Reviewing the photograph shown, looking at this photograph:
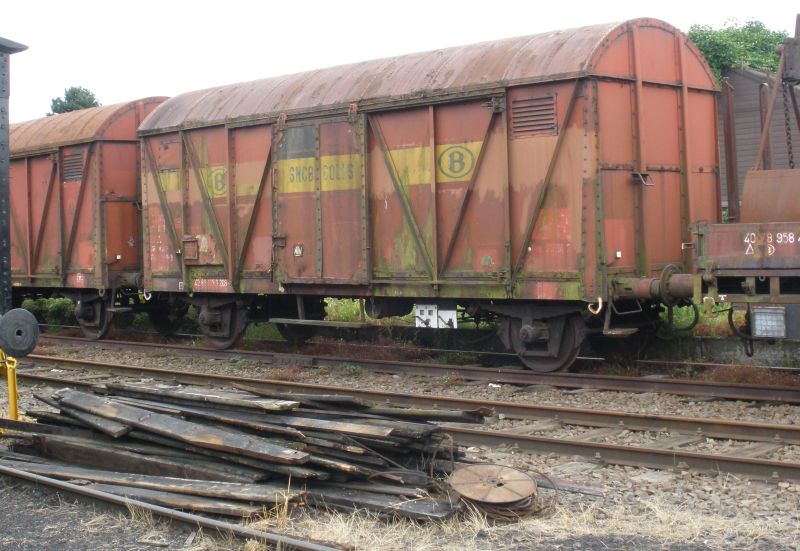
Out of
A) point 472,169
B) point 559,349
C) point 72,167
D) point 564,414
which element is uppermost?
point 72,167

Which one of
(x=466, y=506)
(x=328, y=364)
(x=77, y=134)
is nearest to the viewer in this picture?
(x=466, y=506)

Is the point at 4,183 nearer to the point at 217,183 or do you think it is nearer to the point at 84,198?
the point at 217,183

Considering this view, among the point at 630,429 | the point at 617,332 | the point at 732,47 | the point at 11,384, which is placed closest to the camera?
the point at 630,429

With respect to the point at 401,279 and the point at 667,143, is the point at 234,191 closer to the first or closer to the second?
the point at 401,279

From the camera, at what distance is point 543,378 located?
11.1m

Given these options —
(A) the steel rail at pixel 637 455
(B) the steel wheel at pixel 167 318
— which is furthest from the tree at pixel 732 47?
(A) the steel rail at pixel 637 455

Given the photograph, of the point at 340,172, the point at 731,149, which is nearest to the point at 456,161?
the point at 340,172

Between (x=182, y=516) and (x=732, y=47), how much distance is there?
2859 cm

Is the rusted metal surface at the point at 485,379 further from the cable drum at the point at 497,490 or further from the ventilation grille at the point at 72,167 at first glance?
the ventilation grille at the point at 72,167

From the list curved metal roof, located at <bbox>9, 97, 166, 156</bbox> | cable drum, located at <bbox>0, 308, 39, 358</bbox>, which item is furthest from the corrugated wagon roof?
cable drum, located at <bbox>0, 308, 39, 358</bbox>

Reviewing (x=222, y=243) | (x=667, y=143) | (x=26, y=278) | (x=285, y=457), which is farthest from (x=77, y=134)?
(x=285, y=457)

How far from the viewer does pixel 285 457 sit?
243 inches

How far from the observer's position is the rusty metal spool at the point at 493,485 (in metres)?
6.00

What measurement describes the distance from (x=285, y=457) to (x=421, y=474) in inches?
38.1
